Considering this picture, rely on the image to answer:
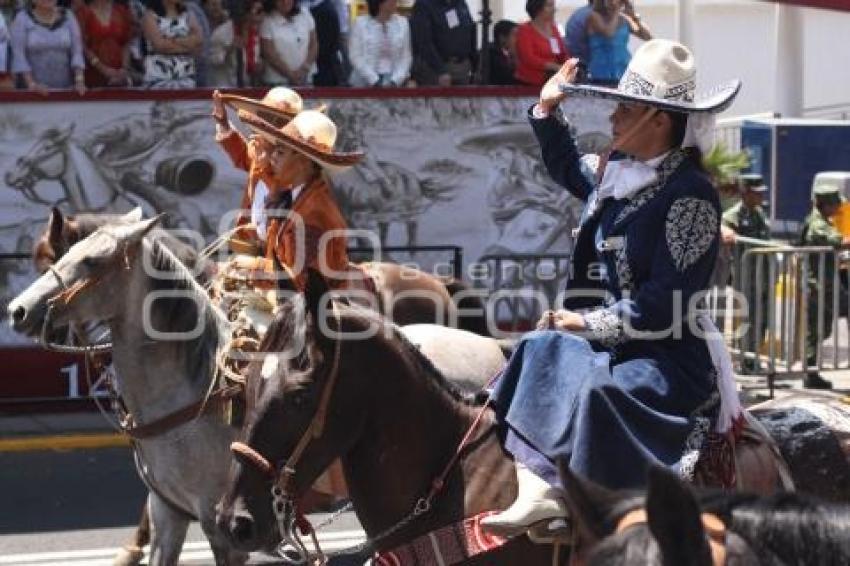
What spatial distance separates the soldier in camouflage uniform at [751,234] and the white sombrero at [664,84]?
878 centimetres

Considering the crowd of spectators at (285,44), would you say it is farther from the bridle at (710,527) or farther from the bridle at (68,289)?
the bridle at (710,527)

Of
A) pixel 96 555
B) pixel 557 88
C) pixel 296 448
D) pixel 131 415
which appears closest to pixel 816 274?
pixel 96 555

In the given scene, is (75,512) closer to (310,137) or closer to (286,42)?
(310,137)

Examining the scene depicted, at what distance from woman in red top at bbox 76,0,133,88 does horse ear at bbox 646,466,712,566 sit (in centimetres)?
1119

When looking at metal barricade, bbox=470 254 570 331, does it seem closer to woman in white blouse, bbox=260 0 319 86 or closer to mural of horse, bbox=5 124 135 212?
woman in white blouse, bbox=260 0 319 86

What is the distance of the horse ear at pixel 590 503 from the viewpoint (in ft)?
11.3

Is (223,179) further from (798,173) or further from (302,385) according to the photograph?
(798,173)

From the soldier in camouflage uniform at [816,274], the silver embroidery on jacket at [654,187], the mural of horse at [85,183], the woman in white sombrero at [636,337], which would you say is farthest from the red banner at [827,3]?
the silver embroidery on jacket at [654,187]

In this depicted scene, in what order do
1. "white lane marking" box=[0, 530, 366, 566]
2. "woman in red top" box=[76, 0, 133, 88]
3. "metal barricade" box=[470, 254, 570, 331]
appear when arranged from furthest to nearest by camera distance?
1. "metal barricade" box=[470, 254, 570, 331]
2. "woman in red top" box=[76, 0, 133, 88]
3. "white lane marking" box=[0, 530, 366, 566]

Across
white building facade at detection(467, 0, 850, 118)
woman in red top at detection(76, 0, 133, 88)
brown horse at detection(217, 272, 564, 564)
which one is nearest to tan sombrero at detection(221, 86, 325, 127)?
brown horse at detection(217, 272, 564, 564)

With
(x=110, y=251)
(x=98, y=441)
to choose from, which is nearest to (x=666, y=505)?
(x=110, y=251)

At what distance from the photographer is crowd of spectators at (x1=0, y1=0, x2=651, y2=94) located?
13.5 metres

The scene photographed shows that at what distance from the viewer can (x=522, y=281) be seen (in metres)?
14.9

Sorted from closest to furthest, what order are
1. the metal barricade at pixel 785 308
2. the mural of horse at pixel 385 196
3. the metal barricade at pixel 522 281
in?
the metal barricade at pixel 785 308
the mural of horse at pixel 385 196
the metal barricade at pixel 522 281
